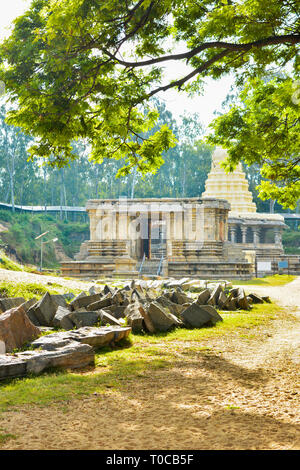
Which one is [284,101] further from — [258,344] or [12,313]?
[12,313]

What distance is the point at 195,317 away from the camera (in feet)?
30.1

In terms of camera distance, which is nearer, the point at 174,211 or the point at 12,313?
the point at 12,313

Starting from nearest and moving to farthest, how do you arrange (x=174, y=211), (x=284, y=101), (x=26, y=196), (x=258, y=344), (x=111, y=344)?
(x=111, y=344) < (x=258, y=344) < (x=284, y=101) < (x=174, y=211) < (x=26, y=196)

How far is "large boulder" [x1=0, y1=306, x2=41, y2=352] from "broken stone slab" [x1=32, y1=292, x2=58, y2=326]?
1111 millimetres

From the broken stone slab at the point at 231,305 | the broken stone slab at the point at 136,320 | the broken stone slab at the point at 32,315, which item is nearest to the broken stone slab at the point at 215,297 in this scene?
the broken stone slab at the point at 231,305

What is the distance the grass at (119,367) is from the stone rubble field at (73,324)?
0.16 meters

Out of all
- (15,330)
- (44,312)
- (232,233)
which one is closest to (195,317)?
(44,312)

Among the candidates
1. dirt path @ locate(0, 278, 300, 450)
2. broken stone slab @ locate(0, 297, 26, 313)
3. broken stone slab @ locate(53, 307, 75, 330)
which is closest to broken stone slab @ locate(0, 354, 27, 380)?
dirt path @ locate(0, 278, 300, 450)

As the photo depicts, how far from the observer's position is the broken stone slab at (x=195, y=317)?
9.12m

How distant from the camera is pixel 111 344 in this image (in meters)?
7.13

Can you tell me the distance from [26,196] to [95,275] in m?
40.5

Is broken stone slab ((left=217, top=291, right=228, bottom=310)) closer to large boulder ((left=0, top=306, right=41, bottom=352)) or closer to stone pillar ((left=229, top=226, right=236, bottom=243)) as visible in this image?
large boulder ((left=0, top=306, right=41, bottom=352))

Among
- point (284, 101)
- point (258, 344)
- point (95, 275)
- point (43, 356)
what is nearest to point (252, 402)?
point (43, 356)

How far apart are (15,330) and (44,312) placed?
5.02 ft
